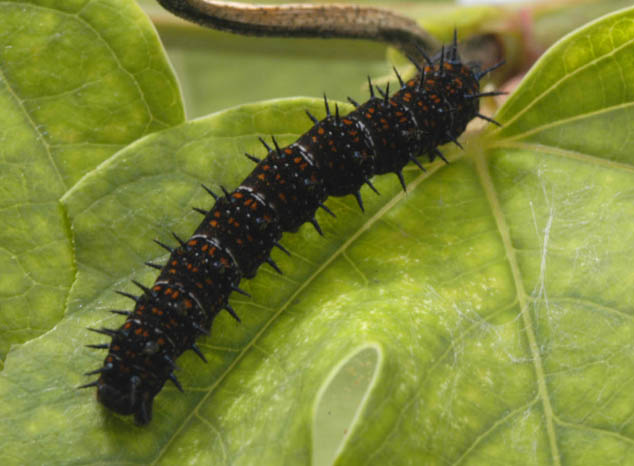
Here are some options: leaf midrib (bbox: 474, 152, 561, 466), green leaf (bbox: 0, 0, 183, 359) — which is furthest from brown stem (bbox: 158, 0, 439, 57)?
leaf midrib (bbox: 474, 152, 561, 466)

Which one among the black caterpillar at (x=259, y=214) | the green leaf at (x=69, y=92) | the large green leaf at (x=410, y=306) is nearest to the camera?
the large green leaf at (x=410, y=306)

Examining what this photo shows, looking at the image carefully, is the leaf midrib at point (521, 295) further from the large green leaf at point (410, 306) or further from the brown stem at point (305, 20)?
the brown stem at point (305, 20)

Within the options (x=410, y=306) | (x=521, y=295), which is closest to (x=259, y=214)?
(x=410, y=306)

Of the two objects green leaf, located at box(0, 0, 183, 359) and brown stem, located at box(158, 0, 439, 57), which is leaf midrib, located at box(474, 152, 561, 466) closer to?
brown stem, located at box(158, 0, 439, 57)

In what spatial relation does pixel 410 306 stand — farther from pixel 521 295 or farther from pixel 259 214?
pixel 259 214

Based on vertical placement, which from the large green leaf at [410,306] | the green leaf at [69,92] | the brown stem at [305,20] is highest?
the brown stem at [305,20]

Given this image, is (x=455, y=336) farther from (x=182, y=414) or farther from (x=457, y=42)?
(x=457, y=42)

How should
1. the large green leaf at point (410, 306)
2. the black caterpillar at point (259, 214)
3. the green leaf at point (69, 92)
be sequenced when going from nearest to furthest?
the large green leaf at point (410, 306)
the black caterpillar at point (259, 214)
the green leaf at point (69, 92)

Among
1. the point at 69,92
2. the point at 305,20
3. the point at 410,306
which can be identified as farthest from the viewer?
the point at 305,20

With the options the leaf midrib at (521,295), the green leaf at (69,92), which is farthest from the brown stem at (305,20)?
the leaf midrib at (521,295)
